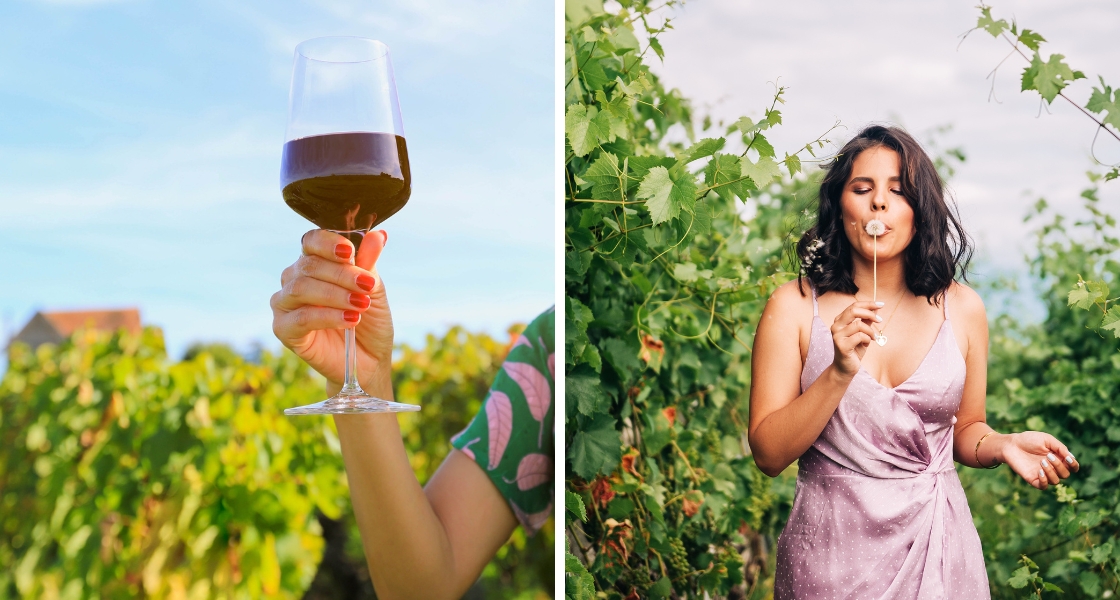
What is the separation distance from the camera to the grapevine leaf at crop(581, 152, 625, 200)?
1330 mm

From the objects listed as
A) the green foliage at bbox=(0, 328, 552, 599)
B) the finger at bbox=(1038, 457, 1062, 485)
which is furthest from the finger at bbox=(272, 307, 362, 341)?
the green foliage at bbox=(0, 328, 552, 599)

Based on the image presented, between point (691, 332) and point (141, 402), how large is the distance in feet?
4.81

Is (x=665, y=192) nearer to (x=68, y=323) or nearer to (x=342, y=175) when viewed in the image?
(x=342, y=175)

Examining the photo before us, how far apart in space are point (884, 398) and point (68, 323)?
1.95 metres

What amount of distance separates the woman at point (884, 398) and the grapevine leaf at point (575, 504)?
1.17 ft

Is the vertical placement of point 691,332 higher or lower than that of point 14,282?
lower

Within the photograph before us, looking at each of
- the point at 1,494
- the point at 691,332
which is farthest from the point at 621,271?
the point at 1,494

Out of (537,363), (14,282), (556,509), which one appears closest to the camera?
(556,509)

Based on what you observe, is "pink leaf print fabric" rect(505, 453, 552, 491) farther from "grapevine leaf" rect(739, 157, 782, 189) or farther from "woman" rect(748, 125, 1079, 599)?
"grapevine leaf" rect(739, 157, 782, 189)

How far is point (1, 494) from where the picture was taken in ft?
6.22

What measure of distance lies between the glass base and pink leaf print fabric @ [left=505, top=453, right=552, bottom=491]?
2.04ft

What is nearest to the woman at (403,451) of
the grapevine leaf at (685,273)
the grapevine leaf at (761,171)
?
the grapevine leaf at (685,273)

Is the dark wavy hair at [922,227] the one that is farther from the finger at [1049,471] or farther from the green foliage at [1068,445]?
the finger at [1049,471]

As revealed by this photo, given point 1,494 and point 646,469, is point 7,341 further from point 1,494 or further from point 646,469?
point 646,469
